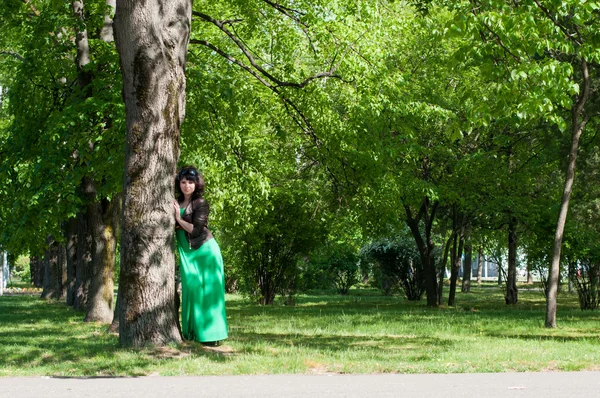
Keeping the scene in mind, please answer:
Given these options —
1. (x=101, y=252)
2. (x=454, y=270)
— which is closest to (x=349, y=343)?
(x=101, y=252)

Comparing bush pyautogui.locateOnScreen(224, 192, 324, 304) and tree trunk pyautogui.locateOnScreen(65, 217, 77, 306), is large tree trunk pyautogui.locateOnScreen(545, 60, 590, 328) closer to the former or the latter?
bush pyautogui.locateOnScreen(224, 192, 324, 304)

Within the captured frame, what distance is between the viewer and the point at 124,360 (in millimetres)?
8828

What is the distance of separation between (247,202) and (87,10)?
502 cm

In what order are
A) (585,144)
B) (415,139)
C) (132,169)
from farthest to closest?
(415,139), (585,144), (132,169)

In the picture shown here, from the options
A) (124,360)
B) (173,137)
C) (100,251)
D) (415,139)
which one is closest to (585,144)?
(415,139)

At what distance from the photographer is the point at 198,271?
10414mm

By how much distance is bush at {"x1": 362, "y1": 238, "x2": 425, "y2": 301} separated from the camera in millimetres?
32062

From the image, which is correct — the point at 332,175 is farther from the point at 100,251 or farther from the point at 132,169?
the point at 132,169

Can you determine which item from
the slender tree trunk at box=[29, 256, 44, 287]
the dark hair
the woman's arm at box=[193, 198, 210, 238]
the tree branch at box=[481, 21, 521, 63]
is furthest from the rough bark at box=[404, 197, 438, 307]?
the slender tree trunk at box=[29, 256, 44, 287]

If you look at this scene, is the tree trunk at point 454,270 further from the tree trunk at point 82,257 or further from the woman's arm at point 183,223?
the woman's arm at point 183,223

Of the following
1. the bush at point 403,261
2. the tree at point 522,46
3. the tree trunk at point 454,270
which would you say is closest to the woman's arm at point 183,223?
the tree at point 522,46

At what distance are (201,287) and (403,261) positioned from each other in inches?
886

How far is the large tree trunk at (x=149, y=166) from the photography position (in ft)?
32.3

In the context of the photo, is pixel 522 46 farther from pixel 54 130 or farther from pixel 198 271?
pixel 54 130
